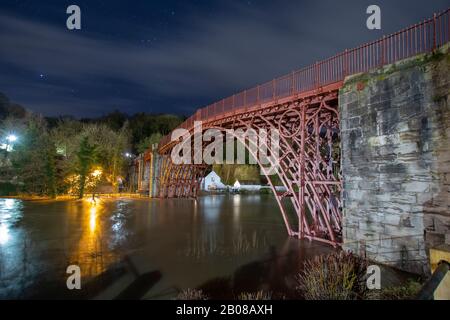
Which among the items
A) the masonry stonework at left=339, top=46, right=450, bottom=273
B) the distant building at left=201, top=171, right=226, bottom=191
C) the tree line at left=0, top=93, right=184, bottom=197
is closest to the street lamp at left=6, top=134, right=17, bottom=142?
the tree line at left=0, top=93, right=184, bottom=197

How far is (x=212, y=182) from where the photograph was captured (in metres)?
53.2

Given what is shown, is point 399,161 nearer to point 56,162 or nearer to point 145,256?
point 145,256

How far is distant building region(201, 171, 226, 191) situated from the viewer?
5150cm

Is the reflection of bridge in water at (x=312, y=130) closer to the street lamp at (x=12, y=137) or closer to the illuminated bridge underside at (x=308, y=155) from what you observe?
the illuminated bridge underside at (x=308, y=155)

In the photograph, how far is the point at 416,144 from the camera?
6.56 m

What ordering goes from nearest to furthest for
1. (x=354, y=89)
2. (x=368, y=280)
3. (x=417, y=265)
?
1. (x=368, y=280)
2. (x=417, y=265)
3. (x=354, y=89)

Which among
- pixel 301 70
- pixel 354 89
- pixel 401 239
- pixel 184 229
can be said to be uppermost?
pixel 301 70

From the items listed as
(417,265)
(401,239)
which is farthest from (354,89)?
(417,265)

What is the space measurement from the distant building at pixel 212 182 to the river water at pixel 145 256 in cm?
3716

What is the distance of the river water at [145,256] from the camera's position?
6.05 m

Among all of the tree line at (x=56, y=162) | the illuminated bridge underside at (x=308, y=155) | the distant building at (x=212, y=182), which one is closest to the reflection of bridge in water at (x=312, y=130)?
the illuminated bridge underside at (x=308, y=155)

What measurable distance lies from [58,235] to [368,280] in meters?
12.1

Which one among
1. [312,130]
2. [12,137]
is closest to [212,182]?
[12,137]
